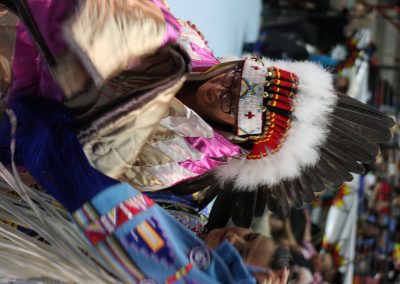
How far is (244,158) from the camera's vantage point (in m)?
1.06

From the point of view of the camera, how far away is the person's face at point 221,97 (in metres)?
0.96

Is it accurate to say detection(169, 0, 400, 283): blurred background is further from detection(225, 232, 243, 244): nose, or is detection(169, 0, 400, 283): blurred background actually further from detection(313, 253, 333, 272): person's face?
detection(225, 232, 243, 244): nose

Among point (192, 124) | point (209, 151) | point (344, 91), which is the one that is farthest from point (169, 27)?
point (344, 91)

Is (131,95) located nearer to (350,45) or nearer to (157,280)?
(157,280)

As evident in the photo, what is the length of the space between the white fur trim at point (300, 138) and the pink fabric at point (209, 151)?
6cm

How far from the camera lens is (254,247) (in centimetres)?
79

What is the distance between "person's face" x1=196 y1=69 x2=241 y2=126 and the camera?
37.9 inches

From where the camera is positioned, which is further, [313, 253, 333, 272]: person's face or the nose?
[313, 253, 333, 272]: person's face

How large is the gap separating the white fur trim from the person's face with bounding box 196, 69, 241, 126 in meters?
0.12

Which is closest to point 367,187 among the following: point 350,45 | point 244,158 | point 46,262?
point 350,45

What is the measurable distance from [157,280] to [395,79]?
4731 mm

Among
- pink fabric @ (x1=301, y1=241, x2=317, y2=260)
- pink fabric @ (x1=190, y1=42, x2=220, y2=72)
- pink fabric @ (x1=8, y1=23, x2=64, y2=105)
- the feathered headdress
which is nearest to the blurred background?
pink fabric @ (x1=301, y1=241, x2=317, y2=260)

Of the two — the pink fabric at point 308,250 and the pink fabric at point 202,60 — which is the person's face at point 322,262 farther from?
the pink fabric at point 202,60

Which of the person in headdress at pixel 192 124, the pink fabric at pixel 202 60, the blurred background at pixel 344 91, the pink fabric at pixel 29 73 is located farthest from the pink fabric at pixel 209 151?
the blurred background at pixel 344 91
